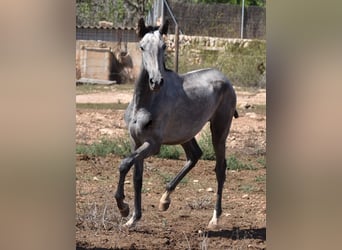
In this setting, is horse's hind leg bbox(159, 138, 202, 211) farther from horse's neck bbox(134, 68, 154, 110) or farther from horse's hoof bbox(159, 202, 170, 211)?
horse's neck bbox(134, 68, 154, 110)

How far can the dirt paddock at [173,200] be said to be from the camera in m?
4.15

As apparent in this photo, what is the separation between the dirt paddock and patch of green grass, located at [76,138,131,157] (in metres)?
0.08

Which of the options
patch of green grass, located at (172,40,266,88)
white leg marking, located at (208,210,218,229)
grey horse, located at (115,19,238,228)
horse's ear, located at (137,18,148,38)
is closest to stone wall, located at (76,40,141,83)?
patch of green grass, located at (172,40,266,88)

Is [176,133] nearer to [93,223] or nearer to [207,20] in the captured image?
[93,223]

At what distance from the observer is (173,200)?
17.4 ft

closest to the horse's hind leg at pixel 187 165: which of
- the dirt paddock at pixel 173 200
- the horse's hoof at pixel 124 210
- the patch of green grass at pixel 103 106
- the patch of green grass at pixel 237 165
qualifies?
the dirt paddock at pixel 173 200

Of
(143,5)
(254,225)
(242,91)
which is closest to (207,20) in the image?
(143,5)

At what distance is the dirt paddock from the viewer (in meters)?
4.15

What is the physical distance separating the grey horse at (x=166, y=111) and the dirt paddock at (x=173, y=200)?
16 centimetres

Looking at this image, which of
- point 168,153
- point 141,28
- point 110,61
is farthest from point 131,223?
point 110,61

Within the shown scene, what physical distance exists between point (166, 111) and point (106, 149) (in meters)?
2.71

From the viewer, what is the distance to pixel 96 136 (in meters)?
7.37
